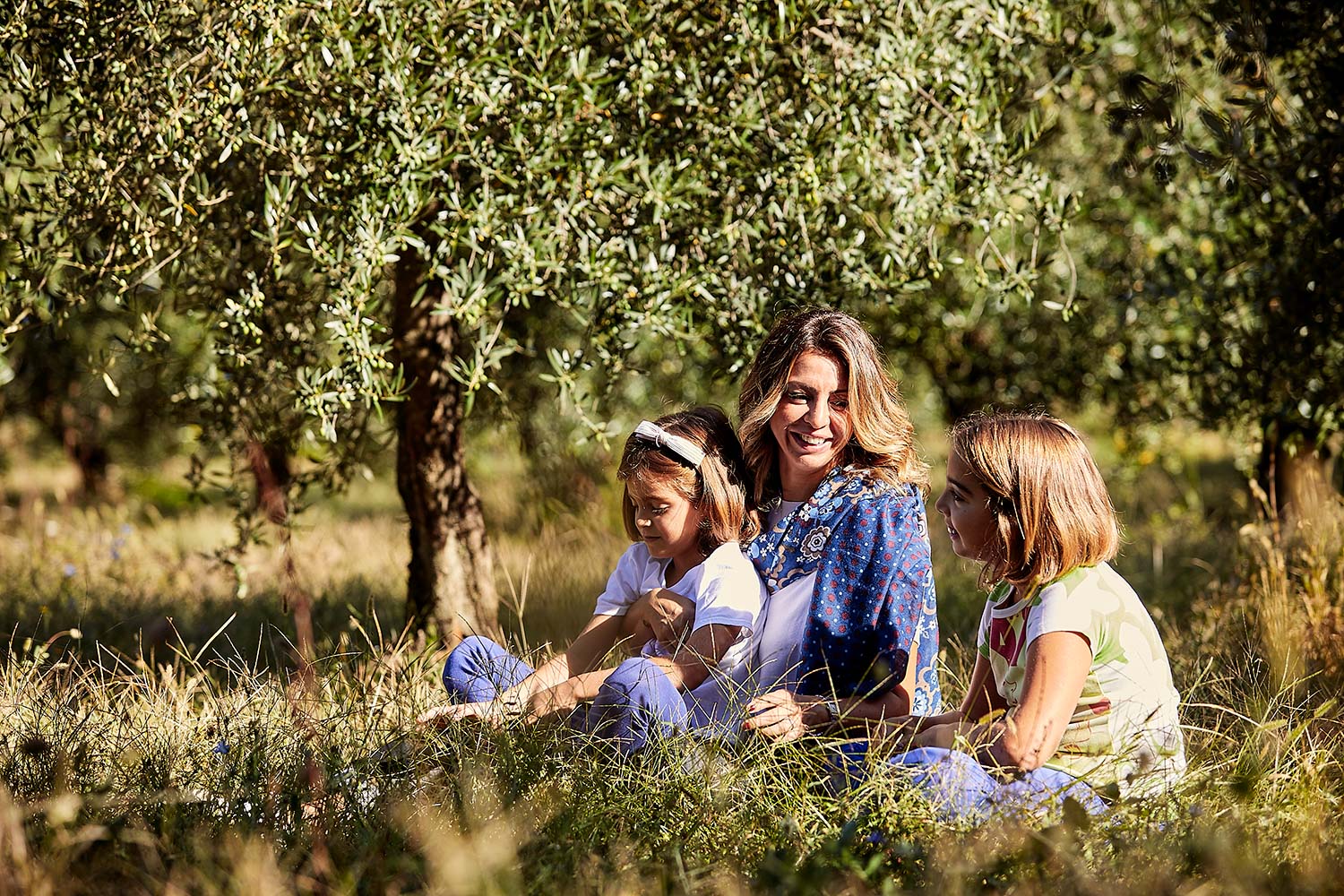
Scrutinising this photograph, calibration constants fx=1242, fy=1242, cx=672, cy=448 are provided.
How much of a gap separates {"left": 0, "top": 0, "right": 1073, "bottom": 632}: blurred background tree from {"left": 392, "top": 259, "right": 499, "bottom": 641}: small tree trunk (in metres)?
0.03

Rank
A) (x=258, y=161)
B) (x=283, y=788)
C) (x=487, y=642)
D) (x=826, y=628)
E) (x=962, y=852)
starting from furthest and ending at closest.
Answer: (x=258, y=161) → (x=487, y=642) → (x=826, y=628) → (x=283, y=788) → (x=962, y=852)

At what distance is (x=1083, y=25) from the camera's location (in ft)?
15.4

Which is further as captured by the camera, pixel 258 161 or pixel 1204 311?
pixel 1204 311

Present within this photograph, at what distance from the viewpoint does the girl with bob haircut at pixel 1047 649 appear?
2900mm

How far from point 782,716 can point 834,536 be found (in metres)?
0.54

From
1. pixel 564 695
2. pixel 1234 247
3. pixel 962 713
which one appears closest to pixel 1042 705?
pixel 962 713

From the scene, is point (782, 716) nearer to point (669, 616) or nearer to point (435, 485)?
point (669, 616)

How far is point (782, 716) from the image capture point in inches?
127

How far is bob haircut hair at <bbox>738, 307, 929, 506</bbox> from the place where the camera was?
367cm

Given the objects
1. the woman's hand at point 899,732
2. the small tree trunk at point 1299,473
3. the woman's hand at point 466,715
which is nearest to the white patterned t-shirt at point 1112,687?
the woman's hand at point 899,732

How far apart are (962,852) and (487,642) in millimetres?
1581

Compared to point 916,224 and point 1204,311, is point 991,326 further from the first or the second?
point 916,224

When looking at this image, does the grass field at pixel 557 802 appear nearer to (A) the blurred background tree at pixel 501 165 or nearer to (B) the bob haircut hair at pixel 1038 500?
(B) the bob haircut hair at pixel 1038 500

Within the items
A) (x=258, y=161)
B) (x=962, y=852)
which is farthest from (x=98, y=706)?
(x=962, y=852)
